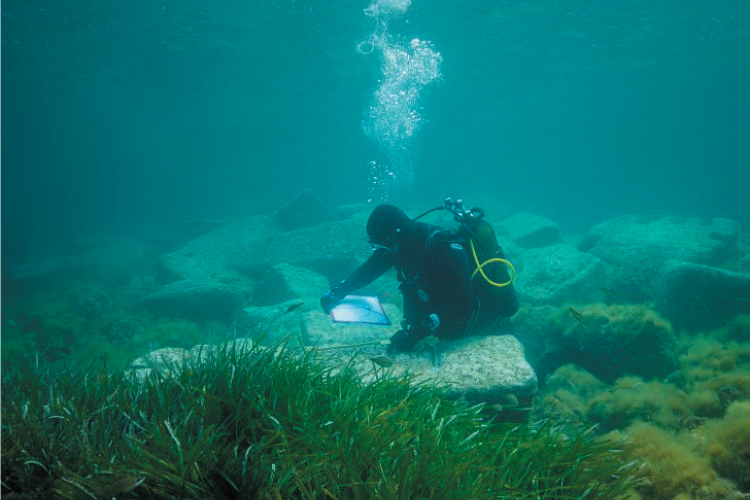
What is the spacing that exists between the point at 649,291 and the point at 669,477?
744cm

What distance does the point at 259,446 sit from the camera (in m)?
1.81

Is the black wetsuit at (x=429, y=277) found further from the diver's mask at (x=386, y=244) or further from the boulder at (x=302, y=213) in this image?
the boulder at (x=302, y=213)

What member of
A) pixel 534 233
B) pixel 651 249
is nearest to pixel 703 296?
pixel 651 249

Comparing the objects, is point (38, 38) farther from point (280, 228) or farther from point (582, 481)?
point (582, 481)

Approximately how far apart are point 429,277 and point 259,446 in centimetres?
305

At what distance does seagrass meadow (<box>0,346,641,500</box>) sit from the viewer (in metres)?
1.61

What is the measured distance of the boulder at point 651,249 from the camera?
879 cm

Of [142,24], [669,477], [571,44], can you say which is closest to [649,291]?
[669,477]

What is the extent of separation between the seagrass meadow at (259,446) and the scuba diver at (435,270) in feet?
5.88

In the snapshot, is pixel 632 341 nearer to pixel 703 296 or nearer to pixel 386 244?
pixel 703 296

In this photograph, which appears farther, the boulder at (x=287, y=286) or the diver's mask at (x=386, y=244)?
the boulder at (x=287, y=286)

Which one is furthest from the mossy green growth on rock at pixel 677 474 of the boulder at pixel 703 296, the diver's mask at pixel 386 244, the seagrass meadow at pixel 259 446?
the boulder at pixel 703 296

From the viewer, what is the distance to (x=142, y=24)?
20.2 metres

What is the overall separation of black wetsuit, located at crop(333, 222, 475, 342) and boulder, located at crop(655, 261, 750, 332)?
16.5 feet
